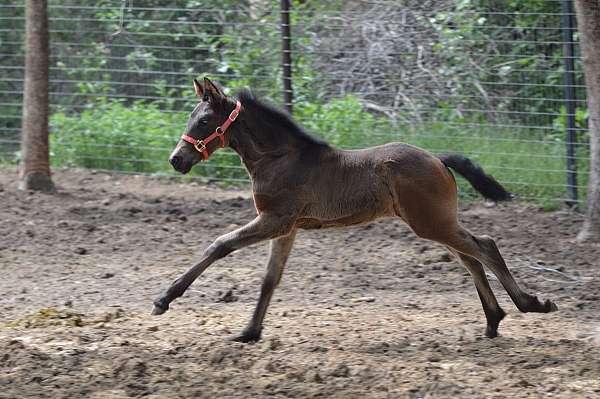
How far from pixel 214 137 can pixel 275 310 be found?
4.85 ft

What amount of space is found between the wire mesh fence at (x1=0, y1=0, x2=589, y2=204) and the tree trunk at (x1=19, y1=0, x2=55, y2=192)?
1284 millimetres

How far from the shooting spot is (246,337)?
6379 mm

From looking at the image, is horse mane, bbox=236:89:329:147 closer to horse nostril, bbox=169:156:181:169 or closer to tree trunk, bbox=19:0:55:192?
horse nostril, bbox=169:156:181:169

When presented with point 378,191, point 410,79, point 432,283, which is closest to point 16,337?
point 378,191

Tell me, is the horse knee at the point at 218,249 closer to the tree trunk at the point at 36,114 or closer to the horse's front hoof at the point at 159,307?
the horse's front hoof at the point at 159,307

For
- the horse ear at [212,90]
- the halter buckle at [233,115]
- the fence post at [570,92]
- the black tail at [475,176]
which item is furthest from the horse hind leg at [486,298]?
the fence post at [570,92]

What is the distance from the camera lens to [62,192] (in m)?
11.3

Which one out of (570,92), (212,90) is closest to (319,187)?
(212,90)

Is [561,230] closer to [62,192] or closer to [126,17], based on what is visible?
[62,192]

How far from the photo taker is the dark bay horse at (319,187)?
20.8 ft

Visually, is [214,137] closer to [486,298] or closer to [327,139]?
[486,298]

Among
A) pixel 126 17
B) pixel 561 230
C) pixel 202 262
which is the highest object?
pixel 126 17

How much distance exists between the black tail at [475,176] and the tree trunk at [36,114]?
5894mm

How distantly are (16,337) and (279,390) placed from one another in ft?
6.48
